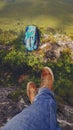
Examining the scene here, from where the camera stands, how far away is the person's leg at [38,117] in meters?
2.85

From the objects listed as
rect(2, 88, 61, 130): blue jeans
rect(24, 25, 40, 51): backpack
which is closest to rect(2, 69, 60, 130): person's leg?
rect(2, 88, 61, 130): blue jeans

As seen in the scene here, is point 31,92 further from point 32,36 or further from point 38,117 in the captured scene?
point 32,36

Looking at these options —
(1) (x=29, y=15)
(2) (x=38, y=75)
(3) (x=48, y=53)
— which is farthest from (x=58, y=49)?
(1) (x=29, y=15)

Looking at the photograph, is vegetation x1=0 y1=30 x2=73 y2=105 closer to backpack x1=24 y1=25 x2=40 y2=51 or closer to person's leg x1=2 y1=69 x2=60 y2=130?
backpack x1=24 y1=25 x2=40 y2=51

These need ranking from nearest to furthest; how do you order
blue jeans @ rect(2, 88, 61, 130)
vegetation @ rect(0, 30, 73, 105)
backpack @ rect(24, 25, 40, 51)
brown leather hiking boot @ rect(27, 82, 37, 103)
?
blue jeans @ rect(2, 88, 61, 130) → brown leather hiking boot @ rect(27, 82, 37, 103) → backpack @ rect(24, 25, 40, 51) → vegetation @ rect(0, 30, 73, 105)

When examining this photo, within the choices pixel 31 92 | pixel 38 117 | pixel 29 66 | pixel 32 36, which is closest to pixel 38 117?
A: pixel 38 117

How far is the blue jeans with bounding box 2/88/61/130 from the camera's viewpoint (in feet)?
9.34

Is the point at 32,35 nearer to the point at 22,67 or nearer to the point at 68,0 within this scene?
the point at 22,67

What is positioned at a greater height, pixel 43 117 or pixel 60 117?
pixel 43 117

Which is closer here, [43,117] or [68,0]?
[43,117]

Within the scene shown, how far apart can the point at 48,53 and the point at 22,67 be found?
962mm

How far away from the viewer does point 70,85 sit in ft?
27.0

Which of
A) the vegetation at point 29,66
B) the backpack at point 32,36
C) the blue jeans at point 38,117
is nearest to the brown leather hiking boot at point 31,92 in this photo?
the blue jeans at point 38,117

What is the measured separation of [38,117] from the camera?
300cm
